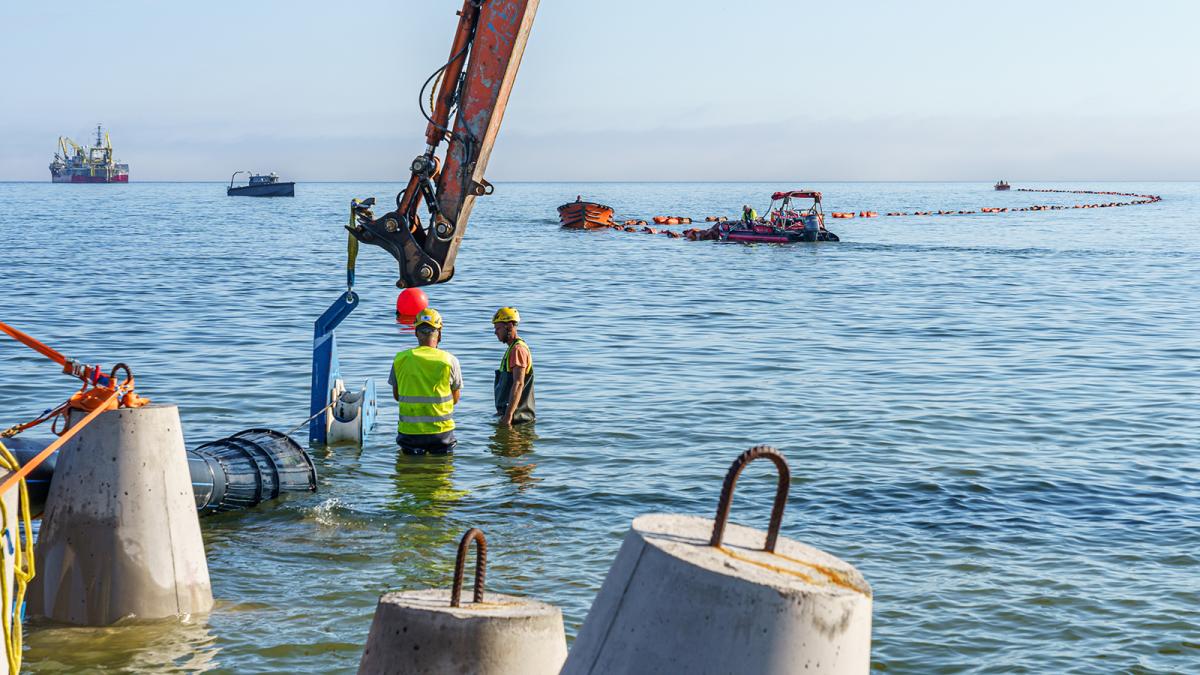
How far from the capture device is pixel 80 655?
720cm

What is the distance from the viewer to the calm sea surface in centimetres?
849

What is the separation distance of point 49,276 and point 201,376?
23184 mm

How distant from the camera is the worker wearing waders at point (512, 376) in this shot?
12727mm

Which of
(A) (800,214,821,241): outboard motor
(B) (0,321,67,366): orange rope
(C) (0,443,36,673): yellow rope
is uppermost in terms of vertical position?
(A) (800,214,821,241): outboard motor

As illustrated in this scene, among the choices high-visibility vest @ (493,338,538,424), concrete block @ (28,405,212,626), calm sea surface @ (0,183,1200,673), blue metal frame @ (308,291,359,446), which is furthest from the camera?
high-visibility vest @ (493,338,538,424)

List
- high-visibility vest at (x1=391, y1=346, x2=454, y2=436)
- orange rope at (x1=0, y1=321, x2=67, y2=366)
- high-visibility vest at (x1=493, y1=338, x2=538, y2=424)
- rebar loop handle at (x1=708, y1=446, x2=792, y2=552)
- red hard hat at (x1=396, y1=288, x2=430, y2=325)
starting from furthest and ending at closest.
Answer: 1. red hard hat at (x1=396, y1=288, x2=430, y2=325)
2. high-visibility vest at (x1=493, y1=338, x2=538, y2=424)
3. high-visibility vest at (x1=391, y1=346, x2=454, y2=436)
4. orange rope at (x1=0, y1=321, x2=67, y2=366)
5. rebar loop handle at (x1=708, y1=446, x2=792, y2=552)

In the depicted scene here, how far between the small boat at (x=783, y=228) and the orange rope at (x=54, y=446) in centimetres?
4652

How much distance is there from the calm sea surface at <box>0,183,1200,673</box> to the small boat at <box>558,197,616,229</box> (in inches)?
1396

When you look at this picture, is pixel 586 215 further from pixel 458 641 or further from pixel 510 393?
pixel 458 641

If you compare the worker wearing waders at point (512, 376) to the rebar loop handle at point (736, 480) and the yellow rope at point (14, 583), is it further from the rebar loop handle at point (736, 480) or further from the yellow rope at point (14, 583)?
the rebar loop handle at point (736, 480)

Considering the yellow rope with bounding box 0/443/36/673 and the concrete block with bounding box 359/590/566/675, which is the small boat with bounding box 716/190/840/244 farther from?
the concrete block with bounding box 359/590/566/675

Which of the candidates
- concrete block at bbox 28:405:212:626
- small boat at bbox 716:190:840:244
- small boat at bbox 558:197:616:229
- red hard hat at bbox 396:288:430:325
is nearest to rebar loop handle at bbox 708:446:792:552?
concrete block at bbox 28:405:212:626

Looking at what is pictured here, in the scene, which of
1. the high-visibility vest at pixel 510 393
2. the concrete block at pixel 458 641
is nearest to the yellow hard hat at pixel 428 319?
the high-visibility vest at pixel 510 393

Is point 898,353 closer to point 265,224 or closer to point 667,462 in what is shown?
point 667,462
